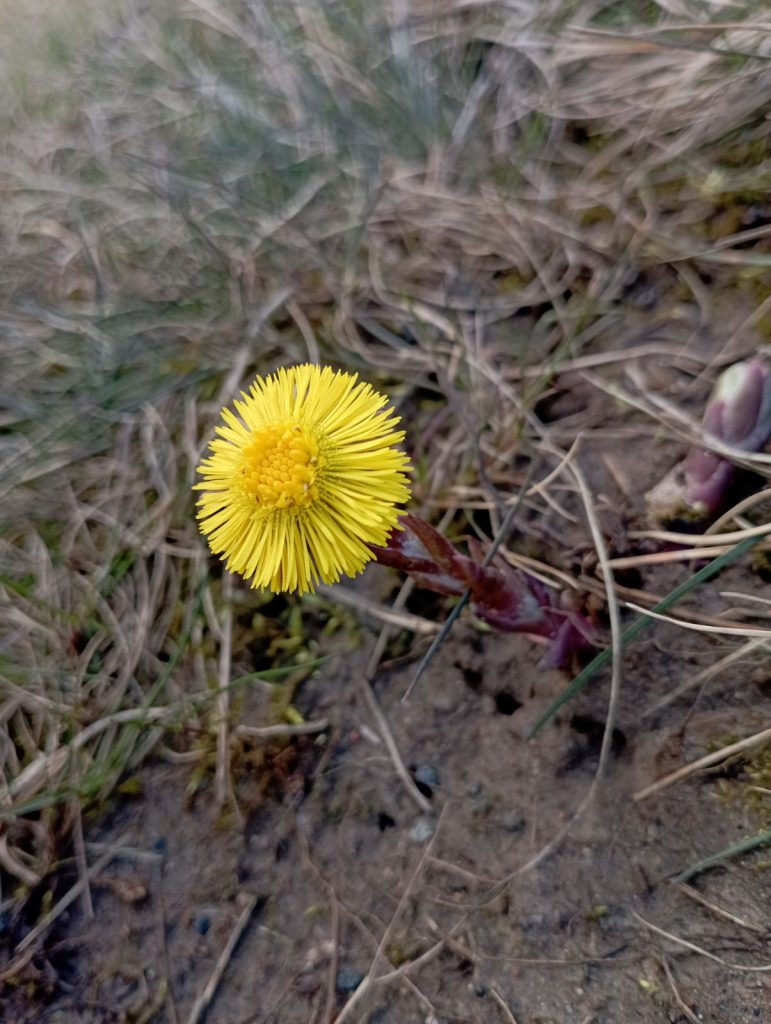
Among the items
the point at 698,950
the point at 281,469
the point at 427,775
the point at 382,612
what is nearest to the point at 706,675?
the point at 698,950

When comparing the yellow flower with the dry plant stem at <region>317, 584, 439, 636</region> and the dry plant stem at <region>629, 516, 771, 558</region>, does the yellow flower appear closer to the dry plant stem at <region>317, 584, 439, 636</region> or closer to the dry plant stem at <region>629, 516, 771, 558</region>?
the dry plant stem at <region>317, 584, 439, 636</region>

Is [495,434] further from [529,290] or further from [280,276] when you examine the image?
[280,276]

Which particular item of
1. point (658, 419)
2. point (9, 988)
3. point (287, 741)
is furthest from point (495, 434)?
point (9, 988)

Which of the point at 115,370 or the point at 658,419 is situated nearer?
the point at 658,419

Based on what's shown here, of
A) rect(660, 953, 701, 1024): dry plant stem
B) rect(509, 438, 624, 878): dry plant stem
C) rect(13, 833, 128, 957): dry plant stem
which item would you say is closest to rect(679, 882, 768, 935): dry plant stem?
rect(660, 953, 701, 1024): dry plant stem

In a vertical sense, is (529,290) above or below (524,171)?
below

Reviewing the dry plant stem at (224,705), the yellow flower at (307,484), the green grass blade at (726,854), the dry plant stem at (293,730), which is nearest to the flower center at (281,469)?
the yellow flower at (307,484)
